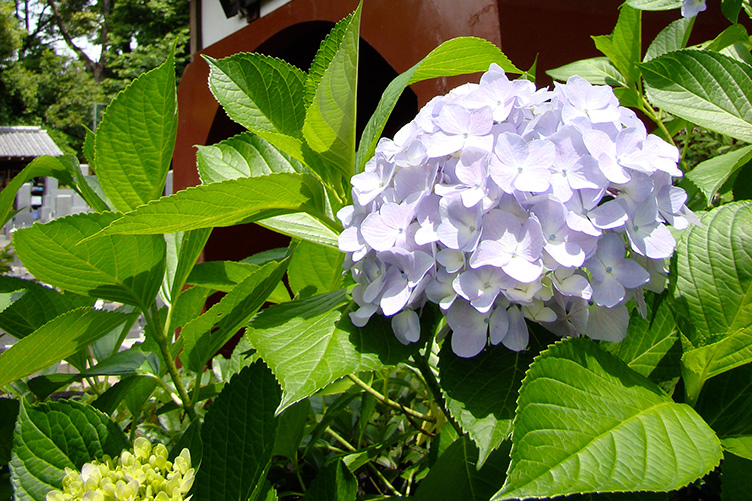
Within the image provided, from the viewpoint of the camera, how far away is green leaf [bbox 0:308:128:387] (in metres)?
0.76

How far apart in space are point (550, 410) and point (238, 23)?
190 inches

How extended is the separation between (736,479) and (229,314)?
0.63 metres

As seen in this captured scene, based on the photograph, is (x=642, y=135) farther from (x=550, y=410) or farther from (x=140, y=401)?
(x=140, y=401)

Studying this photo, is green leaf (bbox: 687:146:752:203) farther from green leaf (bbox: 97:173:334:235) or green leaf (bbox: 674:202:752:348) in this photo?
green leaf (bbox: 97:173:334:235)

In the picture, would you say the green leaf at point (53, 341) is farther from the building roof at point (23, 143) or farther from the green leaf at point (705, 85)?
the building roof at point (23, 143)

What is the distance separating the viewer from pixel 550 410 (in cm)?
50

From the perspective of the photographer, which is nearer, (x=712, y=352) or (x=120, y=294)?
(x=712, y=352)

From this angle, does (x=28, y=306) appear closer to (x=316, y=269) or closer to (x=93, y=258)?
(x=93, y=258)

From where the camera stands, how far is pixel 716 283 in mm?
631

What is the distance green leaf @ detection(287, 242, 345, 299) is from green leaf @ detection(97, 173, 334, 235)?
0.33 meters

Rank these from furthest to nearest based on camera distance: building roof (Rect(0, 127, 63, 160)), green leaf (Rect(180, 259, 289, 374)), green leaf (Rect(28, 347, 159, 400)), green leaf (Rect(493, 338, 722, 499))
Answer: building roof (Rect(0, 127, 63, 160)), green leaf (Rect(28, 347, 159, 400)), green leaf (Rect(180, 259, 289, 374)), green leaf (Rect(493, 338, 722, 499))

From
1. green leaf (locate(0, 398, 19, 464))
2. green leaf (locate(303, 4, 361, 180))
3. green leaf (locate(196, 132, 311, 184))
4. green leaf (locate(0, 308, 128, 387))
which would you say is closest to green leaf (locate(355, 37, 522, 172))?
green leaf (locate(303, 4, 361, 180))

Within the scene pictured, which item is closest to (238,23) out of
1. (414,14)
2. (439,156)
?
(414,14)

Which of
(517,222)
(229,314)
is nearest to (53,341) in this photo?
(229,314)
